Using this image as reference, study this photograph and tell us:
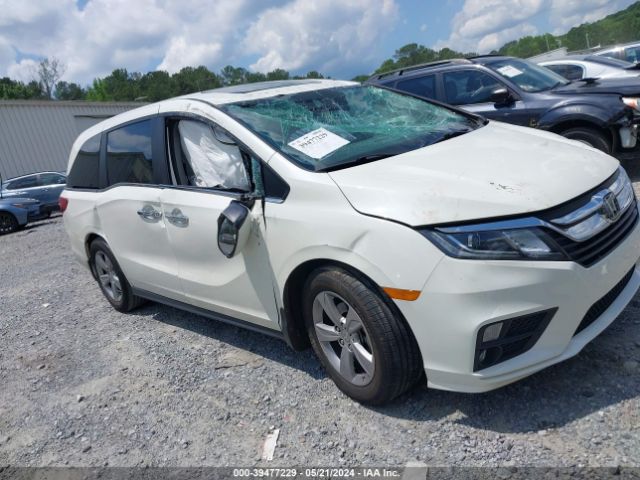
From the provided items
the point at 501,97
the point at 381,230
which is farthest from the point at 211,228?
the point at 501,97

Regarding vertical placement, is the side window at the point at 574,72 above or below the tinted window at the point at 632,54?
above

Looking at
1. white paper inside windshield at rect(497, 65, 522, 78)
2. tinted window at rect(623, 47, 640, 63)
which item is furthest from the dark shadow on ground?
tinted window at rect(623, 47, 640, 63)

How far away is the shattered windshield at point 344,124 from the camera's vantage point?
299 centimetres

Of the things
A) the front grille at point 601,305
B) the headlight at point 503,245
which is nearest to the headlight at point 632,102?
the front grille at point 601,305

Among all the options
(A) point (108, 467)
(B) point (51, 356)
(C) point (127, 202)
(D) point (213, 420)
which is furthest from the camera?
(B) point (51, 356)

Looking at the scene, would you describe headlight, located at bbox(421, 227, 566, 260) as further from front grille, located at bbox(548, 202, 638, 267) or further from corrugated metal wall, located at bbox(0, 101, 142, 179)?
corrugated metal wall, located at bbox(0, 101, 142, 179)

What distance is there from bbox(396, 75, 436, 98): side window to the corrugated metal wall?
23261 mm

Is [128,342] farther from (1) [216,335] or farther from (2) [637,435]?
(2) [637,435]

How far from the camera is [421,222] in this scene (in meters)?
2.35

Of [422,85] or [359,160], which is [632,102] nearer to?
[422,85]

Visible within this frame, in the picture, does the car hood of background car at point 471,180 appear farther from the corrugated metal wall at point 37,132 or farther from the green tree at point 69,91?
the green tree at point 69,91

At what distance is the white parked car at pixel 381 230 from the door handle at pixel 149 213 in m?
0.01

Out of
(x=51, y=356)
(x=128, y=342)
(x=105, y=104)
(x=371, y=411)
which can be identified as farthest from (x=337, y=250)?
(x=105, y=104)

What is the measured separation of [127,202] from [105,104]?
101 ft
